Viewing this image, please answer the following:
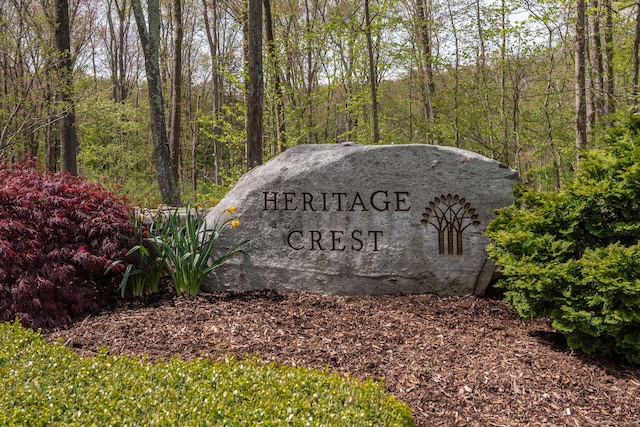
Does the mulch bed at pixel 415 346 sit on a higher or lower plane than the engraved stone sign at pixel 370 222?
lower

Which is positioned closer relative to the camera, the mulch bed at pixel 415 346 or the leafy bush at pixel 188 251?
the mulch bed at pixel 415 346

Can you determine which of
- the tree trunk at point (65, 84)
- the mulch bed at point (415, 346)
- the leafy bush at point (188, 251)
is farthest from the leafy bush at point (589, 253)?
the tree trunk at point (65, 84)

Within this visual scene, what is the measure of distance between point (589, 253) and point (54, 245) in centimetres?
467

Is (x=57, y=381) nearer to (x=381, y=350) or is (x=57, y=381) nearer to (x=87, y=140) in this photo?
(x=381, y=350)

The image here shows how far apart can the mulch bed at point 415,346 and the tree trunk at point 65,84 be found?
20.4ft

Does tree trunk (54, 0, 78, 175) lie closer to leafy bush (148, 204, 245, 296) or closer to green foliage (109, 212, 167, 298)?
green foliage (109, 212, 167, 298)

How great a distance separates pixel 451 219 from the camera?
5051 millimetres

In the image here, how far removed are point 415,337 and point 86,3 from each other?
22157 mm

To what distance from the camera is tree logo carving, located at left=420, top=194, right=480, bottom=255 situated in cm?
503

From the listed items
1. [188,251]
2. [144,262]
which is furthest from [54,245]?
[188,251]

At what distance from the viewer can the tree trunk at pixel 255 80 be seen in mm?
8195

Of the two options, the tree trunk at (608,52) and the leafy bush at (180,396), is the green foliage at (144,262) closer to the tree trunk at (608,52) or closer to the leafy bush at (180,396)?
the leafy bush at (180,396)

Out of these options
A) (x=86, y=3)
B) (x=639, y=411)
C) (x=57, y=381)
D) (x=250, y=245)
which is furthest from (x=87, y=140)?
(x=639, y=411)

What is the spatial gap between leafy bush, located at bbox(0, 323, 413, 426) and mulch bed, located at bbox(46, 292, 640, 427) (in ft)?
1.60
